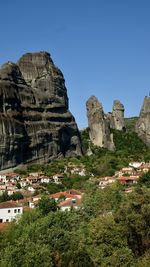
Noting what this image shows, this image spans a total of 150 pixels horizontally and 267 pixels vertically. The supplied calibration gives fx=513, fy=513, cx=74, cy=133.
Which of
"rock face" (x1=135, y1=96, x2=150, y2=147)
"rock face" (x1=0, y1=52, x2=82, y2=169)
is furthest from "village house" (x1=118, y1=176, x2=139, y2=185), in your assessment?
"rock face" (x1=135, y1=96, x2=150, y2=147)

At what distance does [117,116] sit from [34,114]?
47171 millimetres

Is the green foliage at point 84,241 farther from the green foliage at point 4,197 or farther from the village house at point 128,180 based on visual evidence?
the village house at point 128,180

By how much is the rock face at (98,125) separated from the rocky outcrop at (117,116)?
16.2 m

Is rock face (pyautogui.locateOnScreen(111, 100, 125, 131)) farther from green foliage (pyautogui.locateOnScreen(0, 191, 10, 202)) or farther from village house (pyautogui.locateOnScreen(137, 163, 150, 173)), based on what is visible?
green foliage (pyautogui.locateOnScreen(0, 191, 10, 202))

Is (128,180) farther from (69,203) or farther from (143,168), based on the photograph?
(69,203)

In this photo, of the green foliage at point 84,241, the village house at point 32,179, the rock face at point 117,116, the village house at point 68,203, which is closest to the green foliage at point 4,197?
the village house at point 32,179

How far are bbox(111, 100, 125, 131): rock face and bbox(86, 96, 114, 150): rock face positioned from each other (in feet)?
52.9

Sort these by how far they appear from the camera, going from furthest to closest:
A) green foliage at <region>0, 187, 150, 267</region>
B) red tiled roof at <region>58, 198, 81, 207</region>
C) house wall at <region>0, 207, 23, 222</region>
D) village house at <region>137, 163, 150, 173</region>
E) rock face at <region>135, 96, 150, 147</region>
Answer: rock face at <region>135, 96, 150, 147</region>, village house at <region>137, 163, 150, 173</region>, house wall at <region>0, 207, 23, 222</region>, red tiled roof at <region>58, 198, 81, 207</region>, green foliage at <region>0, 187, 150, 267</region>

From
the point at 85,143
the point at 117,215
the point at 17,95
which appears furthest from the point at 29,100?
the point at 117,215

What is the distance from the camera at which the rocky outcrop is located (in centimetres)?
14762

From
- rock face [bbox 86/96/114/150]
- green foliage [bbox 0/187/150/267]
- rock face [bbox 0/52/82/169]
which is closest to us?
green foliage [bbox 0/187/150/267]

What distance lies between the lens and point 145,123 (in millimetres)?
140375

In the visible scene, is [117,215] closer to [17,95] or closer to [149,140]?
[17,95]

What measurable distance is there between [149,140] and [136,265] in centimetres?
11305
